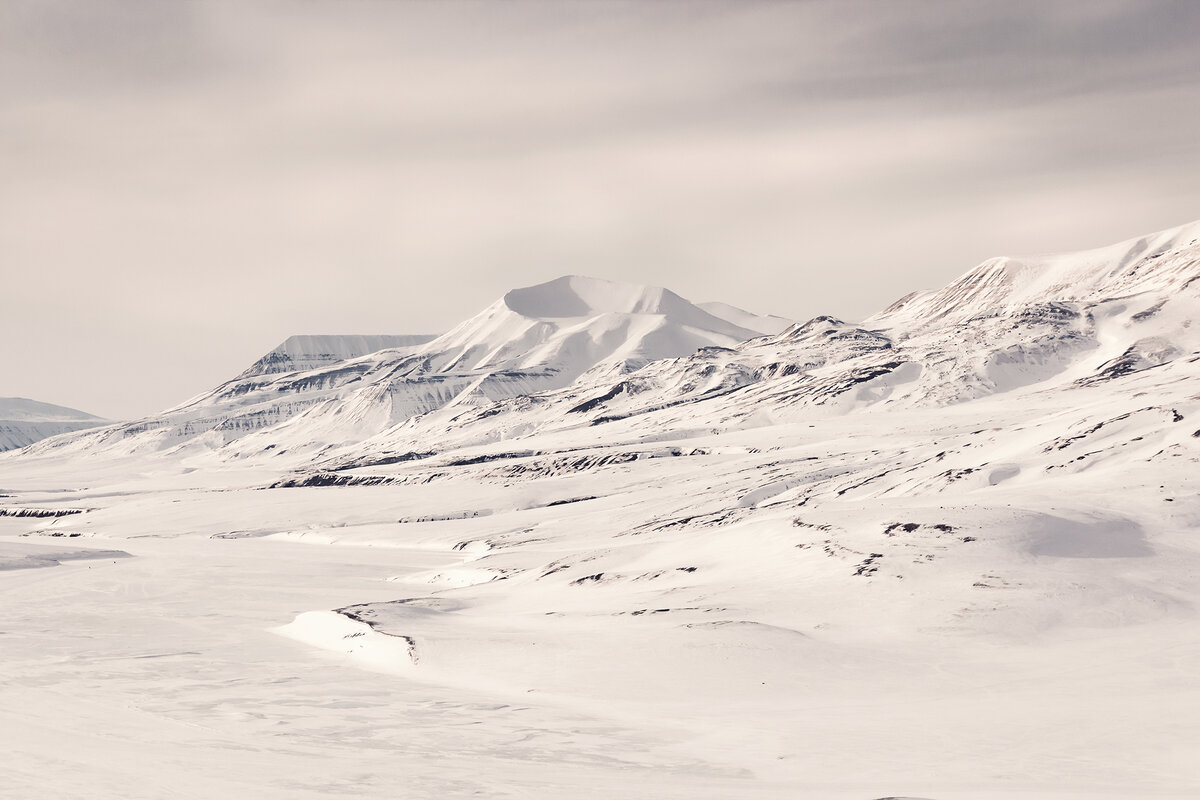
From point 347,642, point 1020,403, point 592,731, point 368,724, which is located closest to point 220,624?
point 347,642

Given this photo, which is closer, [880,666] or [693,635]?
[880,666]

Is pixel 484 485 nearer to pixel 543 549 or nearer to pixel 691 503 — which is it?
pixel 691 503

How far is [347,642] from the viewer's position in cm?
3959

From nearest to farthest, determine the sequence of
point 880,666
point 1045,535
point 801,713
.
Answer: point 801,713, point 880,666, point 1045,535

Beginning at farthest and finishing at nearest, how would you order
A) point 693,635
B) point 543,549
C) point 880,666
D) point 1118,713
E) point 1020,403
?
point 1020,403 → point 543,549 → point 693,635 → point 880,666 → point 1118,713

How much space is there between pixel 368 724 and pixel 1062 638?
2355 centimetres

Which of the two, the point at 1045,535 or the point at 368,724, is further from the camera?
the point at 1045,535

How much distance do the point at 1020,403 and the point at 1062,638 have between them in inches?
5374

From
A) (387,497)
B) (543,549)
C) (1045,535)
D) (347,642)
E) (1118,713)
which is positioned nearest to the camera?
(1118,713)

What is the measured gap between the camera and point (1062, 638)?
35.4 m

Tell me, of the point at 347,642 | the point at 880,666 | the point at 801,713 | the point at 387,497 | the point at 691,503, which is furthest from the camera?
the point at 387,497

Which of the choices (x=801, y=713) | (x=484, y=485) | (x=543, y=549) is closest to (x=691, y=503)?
(x=543, y=549)

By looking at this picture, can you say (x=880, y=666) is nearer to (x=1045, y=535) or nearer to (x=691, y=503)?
(x=1045, y=535)

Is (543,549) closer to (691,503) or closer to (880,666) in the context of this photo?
(691,503)
